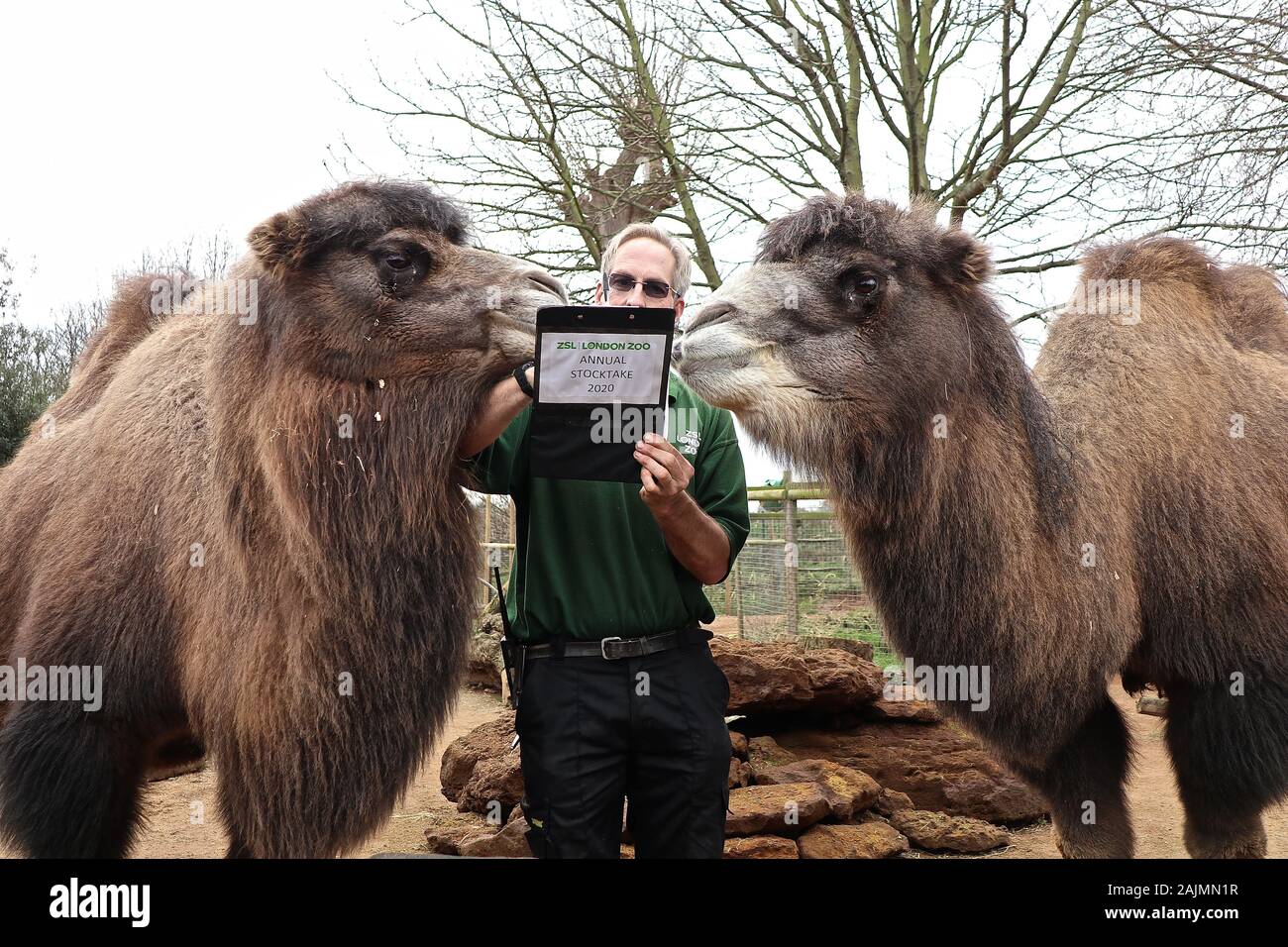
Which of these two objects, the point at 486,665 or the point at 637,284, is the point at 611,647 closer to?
the point at 637,284

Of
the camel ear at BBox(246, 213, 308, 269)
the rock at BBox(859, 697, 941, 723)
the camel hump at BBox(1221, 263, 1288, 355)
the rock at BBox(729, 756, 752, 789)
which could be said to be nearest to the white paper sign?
the camel ear at BBox(246, 213, 308, 269)

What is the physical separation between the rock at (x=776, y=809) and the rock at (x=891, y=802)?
25.8 inches

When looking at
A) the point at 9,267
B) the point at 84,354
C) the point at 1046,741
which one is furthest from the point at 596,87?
the point at 9,267

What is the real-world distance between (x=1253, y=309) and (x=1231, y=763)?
225 cm

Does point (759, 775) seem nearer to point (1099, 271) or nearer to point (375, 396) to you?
point (1099, 271)

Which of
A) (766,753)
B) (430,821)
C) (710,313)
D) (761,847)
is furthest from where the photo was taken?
(430,821)

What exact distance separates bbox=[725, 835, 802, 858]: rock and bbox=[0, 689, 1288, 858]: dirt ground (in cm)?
163

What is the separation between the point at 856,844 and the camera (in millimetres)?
5500

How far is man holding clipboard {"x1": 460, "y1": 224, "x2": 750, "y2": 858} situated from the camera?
2787mm

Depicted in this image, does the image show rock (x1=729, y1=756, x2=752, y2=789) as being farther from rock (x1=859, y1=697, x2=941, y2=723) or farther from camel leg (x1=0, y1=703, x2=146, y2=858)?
camel leg (x1=0, y1=703, x2=146, y2=858)

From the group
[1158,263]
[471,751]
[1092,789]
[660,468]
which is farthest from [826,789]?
[660,468]

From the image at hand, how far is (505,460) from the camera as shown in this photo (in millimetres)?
3125

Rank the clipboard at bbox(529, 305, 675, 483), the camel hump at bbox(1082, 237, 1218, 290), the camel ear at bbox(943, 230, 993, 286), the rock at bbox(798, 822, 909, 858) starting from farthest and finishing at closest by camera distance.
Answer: the rock at bbox(798, 822, 909, 858) < the camel hump at bbox(1082, 237, 1218, 290) < the camel ear at bbox(943, 230, 993, 286) < the clipboard at bbox(529, 305, 675, 483)

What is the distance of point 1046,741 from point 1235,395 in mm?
1771
